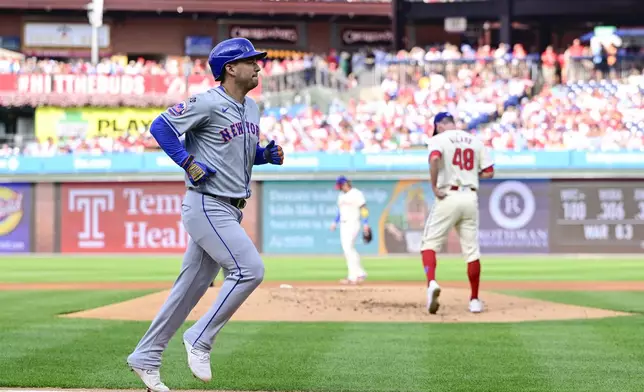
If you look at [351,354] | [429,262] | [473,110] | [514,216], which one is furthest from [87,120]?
[351,354]

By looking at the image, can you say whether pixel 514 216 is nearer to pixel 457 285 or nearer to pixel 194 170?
pixel 457 285

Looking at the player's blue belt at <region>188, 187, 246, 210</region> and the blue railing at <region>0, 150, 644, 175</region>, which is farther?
the blue railing at <region>0, 150, 644, 175</region>

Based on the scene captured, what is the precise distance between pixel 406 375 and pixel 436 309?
4573mm

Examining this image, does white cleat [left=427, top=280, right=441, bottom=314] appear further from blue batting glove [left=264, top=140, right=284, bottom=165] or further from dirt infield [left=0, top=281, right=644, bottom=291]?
dirt infield [left=0, top=281, right=644, bottom=291]

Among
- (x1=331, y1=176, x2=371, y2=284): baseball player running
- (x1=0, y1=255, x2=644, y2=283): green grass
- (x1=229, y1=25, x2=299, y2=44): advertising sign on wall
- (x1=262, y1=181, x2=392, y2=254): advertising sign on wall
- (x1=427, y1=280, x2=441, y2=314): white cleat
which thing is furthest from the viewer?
(x1=229, y1=25, x2=299, y2=44): advertising sign on wall

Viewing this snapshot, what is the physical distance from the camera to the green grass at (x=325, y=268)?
21.1 meters

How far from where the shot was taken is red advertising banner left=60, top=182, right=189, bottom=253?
3309 cm

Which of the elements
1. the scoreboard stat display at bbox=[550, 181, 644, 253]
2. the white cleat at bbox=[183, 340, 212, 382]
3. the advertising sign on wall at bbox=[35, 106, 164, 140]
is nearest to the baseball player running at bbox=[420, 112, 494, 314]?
the white cleat at bbox=[183, 340, 212, 382]

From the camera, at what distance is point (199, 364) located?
6238mm

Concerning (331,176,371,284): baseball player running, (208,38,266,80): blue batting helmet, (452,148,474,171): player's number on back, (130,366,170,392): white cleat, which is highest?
(208,38,266,80): blue batting helmet

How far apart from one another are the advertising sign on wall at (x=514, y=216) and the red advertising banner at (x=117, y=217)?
8.99m

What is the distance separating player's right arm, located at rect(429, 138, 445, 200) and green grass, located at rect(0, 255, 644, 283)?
8592mm

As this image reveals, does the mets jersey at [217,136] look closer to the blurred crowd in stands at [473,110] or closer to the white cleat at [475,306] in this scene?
the white cleat at [475,306]

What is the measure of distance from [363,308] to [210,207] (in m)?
7.07
